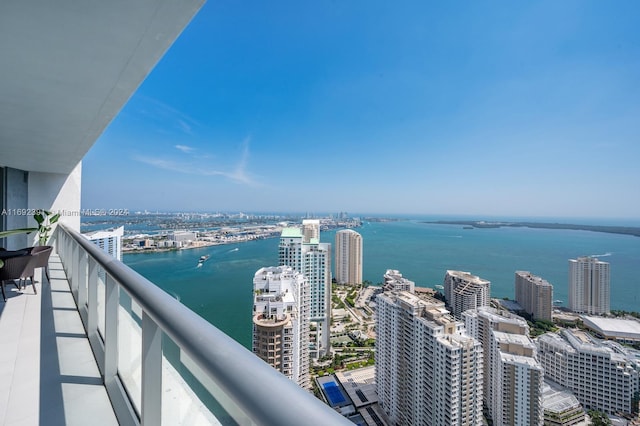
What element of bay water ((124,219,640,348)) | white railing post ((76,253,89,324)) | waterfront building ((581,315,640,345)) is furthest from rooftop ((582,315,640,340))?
white railing post ((76,253,89,324))

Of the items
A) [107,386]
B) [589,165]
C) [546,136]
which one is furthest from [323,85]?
[589,165]

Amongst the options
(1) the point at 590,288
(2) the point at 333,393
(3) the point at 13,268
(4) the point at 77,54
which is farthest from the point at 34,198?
(1) the point at 590,288

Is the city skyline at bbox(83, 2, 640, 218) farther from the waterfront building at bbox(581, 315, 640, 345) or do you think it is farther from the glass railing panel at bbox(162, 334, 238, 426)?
the waterfront building at bbox(581, 315, 640, 345)

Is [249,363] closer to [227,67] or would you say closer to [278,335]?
[278,335]

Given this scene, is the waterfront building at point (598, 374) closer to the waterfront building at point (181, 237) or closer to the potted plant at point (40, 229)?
the potted plant at point (40, 229)

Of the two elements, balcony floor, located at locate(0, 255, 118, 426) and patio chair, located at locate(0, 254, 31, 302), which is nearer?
balcony floor, located at locate(0, 255, 118, 426)
